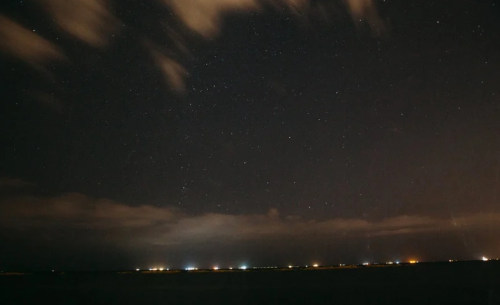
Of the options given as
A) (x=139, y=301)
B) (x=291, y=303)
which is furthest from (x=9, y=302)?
(x=291, y=303)

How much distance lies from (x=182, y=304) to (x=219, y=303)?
4985 millimetres

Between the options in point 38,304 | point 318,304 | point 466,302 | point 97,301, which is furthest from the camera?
point 97,301

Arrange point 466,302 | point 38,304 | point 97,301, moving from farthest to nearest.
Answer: point 97,301 < point 38,304 < point 466,302

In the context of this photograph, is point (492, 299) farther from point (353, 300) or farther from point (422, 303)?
point (353, 300)

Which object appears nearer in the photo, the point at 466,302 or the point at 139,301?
the point at 466,302

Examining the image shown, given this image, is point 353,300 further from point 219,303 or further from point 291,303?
point 219,303

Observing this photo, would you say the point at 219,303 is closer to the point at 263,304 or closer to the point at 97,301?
→ the point at 263,304

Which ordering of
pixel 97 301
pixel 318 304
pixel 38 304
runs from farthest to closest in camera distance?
1. pixel 97 301
2. pixel 38 304
3. pixel 318 304

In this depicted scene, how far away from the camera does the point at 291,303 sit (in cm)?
4172

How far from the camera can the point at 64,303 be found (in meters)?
47.0

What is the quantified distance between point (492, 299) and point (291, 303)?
2216cm

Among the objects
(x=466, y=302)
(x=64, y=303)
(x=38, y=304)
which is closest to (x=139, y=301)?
(x=64, y=303)

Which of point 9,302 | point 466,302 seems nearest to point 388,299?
point 466,302

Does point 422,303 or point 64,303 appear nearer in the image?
point 422,303
